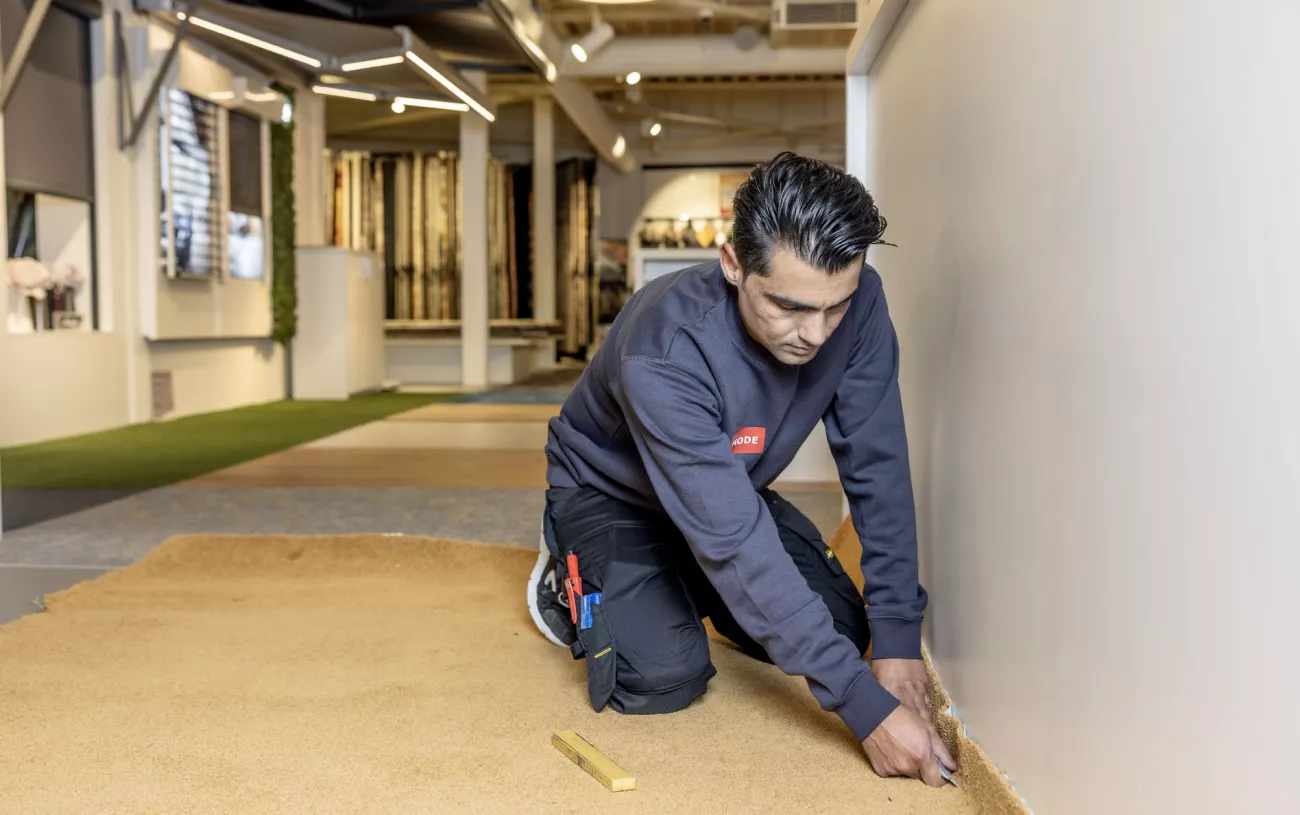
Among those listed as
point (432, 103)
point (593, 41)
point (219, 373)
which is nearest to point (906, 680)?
point (219, 373)

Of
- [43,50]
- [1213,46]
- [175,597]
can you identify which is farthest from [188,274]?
[1213,46]

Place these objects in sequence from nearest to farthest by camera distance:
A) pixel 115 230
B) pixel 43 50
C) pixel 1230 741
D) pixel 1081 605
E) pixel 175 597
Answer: pixel 1230 741, pixel 1081 605, pixel 175 597, pixel 43 50, pixel 115 230

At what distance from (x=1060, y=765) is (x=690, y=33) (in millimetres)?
8686

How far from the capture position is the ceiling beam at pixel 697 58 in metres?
8.41

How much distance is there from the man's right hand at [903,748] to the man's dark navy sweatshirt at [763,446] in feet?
0.07

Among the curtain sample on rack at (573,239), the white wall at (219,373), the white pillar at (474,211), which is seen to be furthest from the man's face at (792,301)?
the curtain sample on rack at (573,239)

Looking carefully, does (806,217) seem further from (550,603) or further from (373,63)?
(373,63)

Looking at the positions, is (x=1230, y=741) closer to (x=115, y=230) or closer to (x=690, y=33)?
(x=115, y=230)

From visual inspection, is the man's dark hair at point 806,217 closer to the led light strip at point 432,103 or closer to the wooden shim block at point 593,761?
the wooden shim block at point 593,761

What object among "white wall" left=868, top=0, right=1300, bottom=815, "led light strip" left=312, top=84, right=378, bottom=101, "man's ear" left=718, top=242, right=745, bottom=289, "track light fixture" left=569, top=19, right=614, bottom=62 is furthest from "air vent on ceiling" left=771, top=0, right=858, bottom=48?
"man's ear" left=718, top=242, right=745, bottom=289

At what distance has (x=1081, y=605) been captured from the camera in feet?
3.53

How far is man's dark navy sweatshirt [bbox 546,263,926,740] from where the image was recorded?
4.72ft

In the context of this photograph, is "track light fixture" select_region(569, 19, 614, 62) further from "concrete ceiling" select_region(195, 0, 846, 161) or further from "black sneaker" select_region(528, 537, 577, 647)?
"black sneaker" select_region(528, 537, 577, 647)

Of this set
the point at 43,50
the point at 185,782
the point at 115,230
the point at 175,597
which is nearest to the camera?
the point at 185,782
